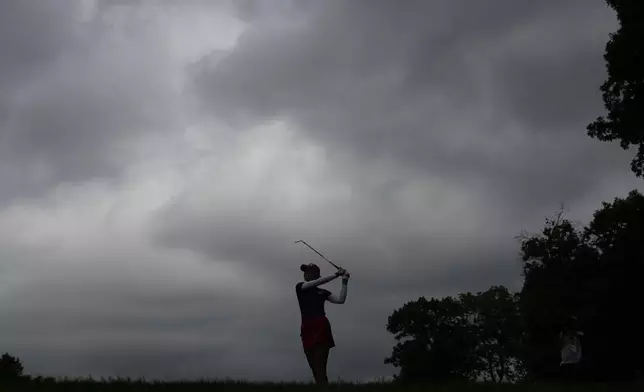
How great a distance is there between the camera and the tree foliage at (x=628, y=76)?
25391 mm

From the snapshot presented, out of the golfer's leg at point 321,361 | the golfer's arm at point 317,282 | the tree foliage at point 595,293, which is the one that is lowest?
the golfer's leg at point 321,361

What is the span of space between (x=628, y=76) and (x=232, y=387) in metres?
19.7

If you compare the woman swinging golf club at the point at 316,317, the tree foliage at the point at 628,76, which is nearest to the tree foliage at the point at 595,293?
the tree foliage at the point at 628,76

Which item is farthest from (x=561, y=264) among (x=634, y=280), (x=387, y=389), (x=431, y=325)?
(x=387, y=389)

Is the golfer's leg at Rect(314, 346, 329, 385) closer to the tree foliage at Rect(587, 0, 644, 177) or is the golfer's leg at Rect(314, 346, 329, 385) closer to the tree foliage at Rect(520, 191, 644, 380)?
the tree foliage at Rect(587, 0, 644, 177)

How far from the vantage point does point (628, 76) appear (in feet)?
85.9

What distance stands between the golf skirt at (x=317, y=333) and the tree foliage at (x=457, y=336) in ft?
215

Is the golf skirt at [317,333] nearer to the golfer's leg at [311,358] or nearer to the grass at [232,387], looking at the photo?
the golfer's leg at [311,358]

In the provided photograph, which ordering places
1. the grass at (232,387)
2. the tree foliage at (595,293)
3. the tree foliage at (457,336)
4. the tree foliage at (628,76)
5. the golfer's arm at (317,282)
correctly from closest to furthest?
the grass at (232,387), the golfer's arm at (317,282), the tree foliage at (628,76), the tree foliage at (595,293), the tree foliage at (457,336)

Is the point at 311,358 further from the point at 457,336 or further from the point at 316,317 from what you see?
the point at 457,336

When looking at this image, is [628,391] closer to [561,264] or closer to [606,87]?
[606,87]

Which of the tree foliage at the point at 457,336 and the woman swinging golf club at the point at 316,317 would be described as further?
the tree foliage at the point at 457,336

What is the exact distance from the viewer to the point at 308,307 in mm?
14422

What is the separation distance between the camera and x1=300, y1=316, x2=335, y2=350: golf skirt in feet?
46.5
